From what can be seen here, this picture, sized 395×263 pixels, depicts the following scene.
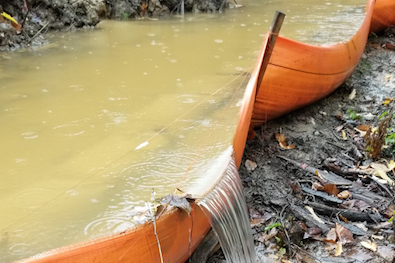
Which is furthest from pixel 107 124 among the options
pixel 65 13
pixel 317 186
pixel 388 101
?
pixel 65 13

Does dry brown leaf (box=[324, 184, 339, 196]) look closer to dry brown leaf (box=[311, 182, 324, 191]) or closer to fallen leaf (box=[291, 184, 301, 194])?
dry brown leaf (box=[311, 182, 324, 191])

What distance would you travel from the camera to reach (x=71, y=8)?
21.5ft

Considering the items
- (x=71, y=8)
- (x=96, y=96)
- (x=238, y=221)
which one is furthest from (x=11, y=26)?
(x=238, y=221)

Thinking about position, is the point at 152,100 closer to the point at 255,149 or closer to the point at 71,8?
the point at 255,149

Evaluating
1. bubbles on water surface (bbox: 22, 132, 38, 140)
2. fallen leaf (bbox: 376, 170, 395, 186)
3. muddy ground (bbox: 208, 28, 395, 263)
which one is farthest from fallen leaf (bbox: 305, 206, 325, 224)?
bubbles on water surface (bbox: 22, 132, 38, 140)

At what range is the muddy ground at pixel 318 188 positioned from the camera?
88.7 inches

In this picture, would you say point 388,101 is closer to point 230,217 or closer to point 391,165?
Answer: point 391,165

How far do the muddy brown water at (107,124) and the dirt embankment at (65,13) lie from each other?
0.36m

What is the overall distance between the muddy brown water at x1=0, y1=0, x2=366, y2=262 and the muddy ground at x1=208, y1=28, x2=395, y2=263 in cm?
44

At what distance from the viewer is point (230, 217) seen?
204 cm

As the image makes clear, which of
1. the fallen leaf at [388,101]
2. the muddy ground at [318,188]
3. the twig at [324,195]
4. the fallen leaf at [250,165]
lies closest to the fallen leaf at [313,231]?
the muddy ground at [318,188]

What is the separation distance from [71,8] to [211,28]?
262 cm

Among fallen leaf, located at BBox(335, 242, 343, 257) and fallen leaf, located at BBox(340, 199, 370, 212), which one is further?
fallen leaf, located at BBox(340, 199, 370, 212)

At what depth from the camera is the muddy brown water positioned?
233cm
